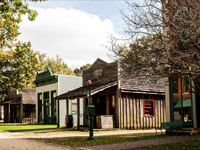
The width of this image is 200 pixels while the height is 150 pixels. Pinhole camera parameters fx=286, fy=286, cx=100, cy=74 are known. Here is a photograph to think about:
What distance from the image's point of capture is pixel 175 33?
10.8 metres

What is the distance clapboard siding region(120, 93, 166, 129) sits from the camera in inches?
824

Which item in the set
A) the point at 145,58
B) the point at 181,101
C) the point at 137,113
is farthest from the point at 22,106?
the point at 145,58

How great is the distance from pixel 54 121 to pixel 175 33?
20.3 meters

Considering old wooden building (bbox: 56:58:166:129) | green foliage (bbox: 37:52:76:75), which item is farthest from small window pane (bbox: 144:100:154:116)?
green foliage (bbox: 37:52:76:75)

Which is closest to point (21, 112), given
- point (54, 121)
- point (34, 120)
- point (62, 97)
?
point (34, 120)

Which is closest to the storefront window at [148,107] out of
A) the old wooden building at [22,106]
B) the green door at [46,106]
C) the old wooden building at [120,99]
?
the old wooden building at [120,99]

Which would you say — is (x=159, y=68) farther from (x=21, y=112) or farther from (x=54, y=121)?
(x=21, y=112)

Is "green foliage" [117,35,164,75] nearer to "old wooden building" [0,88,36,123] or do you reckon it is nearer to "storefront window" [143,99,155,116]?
"storefront window" [143,99,155,116]

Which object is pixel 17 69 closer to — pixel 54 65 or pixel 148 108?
pixel 148 108

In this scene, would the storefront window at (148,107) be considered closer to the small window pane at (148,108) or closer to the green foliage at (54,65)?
the small window pane at (148,108)

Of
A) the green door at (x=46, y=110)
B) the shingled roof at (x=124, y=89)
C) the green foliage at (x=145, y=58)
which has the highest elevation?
the green foliage at (x=145, y=58)

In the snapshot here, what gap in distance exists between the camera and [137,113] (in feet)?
70.9

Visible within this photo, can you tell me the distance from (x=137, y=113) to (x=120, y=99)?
1957 mm

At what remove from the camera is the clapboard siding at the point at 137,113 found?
20.9m
